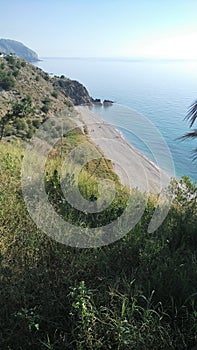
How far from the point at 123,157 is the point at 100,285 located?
2900mm

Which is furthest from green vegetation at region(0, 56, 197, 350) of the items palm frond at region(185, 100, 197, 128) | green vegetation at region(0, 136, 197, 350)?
palm frond at region(185, 100, 197, 128)

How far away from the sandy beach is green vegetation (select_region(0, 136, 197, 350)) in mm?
654

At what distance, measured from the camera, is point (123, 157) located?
15.8 ft

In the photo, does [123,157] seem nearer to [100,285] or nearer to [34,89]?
[100,285]

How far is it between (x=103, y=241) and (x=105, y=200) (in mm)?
657

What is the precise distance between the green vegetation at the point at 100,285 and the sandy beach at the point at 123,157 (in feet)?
2.15

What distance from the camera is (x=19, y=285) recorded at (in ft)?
A: 7.07

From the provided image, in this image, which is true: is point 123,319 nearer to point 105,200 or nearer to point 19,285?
point 19,285

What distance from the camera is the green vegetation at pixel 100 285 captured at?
1761 millimetres

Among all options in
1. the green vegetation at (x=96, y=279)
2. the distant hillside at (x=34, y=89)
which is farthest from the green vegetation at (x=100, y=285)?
the distant hillside at (x=34, y=89)

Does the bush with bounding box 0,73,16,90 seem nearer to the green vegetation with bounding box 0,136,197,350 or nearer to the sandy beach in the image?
the sandy beach

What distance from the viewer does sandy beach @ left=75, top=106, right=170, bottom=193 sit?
3928 millimetres

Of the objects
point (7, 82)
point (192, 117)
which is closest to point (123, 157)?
point (192, 117)

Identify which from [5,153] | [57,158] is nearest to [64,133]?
[57,158]
